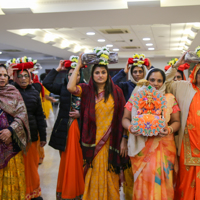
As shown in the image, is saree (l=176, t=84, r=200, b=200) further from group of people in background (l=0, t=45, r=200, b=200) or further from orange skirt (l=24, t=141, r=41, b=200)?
orange skirt (l=24, t=141, r=41, b=200)

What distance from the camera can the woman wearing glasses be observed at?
3164mm

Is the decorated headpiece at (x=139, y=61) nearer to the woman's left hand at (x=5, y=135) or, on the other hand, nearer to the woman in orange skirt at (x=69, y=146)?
the woman in orange skirt at (x=69, y=146)

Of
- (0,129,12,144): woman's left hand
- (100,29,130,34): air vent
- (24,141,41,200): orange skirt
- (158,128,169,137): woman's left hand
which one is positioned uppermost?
(100,29,130,34): air vent

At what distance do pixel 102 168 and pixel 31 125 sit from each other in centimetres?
111

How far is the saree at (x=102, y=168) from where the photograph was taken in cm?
262

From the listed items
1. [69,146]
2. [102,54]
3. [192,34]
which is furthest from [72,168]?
[192,34]

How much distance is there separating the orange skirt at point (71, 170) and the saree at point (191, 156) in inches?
47.0

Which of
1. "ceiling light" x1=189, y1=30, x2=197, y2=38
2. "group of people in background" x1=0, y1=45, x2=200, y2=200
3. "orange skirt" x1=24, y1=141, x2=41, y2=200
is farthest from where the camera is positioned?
"ceiling light" x1=189, y1=30, x2=197, y2=38

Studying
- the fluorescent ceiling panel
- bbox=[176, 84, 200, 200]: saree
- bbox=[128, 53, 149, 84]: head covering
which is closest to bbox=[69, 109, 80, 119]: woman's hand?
bbox=[128, 53, 149, 84]: head covering

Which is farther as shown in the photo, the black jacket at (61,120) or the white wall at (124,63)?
the white wall at (124,63)

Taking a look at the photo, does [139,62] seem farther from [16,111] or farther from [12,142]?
[12,142]

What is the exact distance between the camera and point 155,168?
2.38 metres

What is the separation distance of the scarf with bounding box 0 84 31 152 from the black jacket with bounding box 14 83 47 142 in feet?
0.87

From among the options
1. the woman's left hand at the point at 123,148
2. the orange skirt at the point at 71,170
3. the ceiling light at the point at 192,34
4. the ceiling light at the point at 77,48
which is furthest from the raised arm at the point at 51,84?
the ceiling light at the point at 77,48
